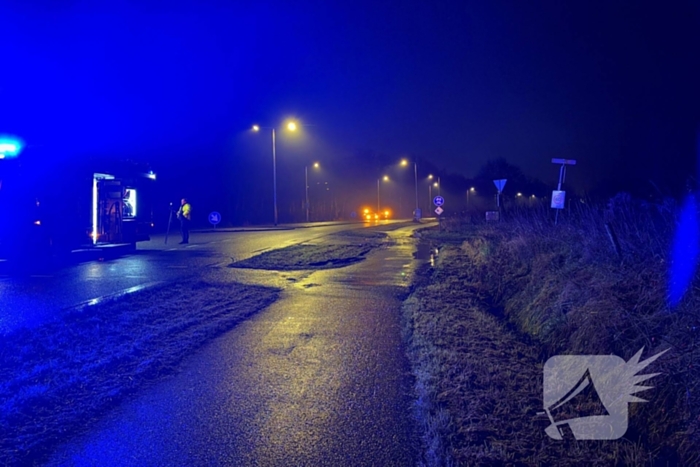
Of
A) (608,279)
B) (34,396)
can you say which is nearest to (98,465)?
(34,396)

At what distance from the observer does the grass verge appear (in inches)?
165

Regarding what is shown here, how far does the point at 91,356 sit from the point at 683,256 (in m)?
6.63

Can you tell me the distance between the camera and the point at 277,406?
4648 mm

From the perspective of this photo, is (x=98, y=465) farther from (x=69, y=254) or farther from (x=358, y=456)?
(x=69, y=254)

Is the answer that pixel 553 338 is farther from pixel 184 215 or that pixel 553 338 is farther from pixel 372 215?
pixel 372 215

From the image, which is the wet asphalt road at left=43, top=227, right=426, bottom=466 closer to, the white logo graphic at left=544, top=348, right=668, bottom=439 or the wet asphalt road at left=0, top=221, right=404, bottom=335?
the white logo graphic at left=544, top=348, right=668, bottom=439

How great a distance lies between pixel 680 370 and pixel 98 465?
4401 millimetres

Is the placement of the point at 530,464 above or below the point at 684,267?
below

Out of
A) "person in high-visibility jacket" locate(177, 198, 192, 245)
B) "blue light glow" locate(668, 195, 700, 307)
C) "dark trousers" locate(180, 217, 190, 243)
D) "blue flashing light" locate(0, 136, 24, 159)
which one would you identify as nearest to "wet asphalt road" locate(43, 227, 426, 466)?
"blue light glow" locate(668, 195, 700, 307)

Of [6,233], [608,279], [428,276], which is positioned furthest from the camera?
[6,233]

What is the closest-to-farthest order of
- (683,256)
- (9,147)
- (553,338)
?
(683,256) → (553,338) → (9,147)

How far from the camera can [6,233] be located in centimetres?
1427

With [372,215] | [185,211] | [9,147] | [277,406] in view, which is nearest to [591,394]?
[277,406]

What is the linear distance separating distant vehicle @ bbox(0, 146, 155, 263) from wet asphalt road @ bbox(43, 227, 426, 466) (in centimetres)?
1016
